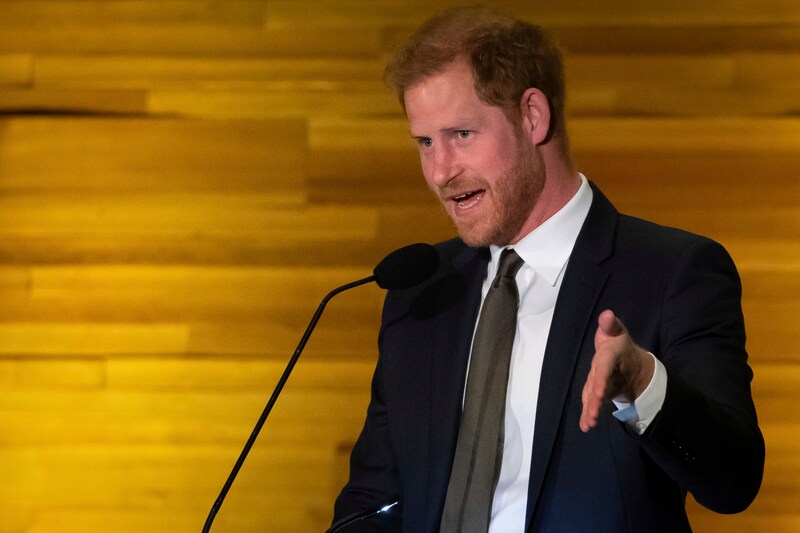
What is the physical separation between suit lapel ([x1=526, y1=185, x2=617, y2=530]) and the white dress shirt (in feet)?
0.15

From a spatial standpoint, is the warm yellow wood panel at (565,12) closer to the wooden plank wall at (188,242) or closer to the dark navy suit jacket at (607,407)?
the wooden plank wall at (188,242)

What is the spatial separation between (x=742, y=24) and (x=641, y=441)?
4.48 ft

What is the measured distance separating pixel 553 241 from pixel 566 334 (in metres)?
0.20

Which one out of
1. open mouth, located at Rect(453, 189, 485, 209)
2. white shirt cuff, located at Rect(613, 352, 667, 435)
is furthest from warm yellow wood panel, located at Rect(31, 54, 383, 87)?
white shirt cuff, located at Rect(613, 352, 667, 435)

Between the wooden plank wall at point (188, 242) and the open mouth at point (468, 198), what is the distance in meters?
0.67

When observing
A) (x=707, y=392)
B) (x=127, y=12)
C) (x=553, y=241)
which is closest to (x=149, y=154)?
(x=127, y=12)

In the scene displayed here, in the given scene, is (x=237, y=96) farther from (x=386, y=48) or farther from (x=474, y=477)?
(x=474, y=477)

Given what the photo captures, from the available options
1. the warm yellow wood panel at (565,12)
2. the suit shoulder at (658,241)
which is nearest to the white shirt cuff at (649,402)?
the suit shoulder at (658,241)

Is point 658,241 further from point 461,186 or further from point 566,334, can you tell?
point 461,186

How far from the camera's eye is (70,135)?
8.42 feet

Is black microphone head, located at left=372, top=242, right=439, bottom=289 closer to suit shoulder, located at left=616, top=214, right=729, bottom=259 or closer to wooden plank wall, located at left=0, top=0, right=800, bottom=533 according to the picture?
suit shoulder, located at left=616, top=214, right=729, bottom=259

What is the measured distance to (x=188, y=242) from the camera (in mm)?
2551

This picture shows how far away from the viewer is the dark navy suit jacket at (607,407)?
4.80 feet

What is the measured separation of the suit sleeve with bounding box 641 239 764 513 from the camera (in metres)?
1.40
